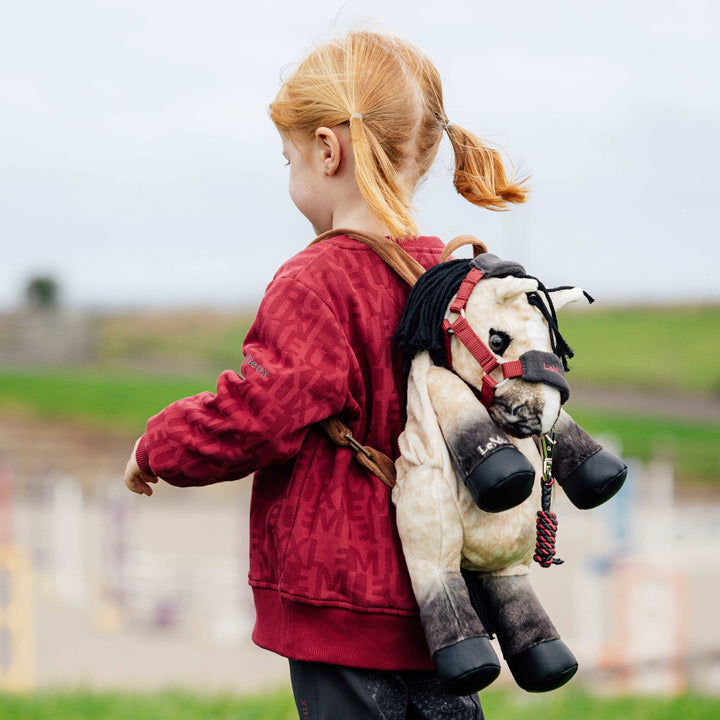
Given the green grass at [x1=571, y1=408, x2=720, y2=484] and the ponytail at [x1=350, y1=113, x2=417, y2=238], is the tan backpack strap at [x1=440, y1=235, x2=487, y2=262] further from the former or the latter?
the green grass at [x1=571, y1=408, x2=720, y2=484]

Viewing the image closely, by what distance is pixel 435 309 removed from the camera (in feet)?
4.54

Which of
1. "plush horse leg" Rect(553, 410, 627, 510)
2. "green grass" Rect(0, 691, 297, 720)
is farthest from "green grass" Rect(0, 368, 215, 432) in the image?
"plush horse leg" Rect(553, 410, 627, 510)

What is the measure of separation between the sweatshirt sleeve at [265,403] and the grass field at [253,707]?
2.15 meters

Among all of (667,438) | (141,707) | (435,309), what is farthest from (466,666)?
(667,438)

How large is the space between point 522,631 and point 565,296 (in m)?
0.47

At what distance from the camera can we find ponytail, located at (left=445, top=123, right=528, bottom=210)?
5.11 ft

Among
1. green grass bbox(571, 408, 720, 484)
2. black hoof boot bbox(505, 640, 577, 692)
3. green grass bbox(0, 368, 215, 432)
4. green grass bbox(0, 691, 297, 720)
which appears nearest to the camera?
black hoof boot bbox(505, 640, 577, 692)

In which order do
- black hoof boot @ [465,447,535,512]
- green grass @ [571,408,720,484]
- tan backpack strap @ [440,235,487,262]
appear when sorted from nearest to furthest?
black hoof boot @ [465,447,535,512]
tan backpack strap @ [440,235,487,262]
green grass @ [571,408,720,484]

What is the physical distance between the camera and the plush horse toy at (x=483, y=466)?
129 centimetres

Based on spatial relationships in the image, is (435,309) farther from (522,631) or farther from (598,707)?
(598,707)

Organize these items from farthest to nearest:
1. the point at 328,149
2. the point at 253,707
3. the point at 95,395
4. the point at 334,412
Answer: the point at 95,395 < the point at 253,707 < the point at 328,149 < the point at 334,412

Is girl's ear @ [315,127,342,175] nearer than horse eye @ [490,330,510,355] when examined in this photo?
No

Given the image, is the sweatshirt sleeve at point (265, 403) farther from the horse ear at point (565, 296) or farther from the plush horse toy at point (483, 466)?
the horse ear at point (565, 296)

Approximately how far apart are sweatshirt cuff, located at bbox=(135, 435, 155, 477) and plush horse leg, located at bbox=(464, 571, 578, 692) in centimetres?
47
